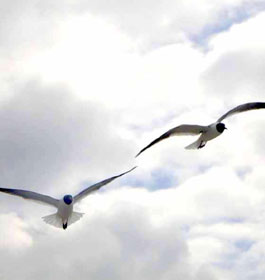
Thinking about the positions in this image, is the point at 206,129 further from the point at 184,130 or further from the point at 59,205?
the point at 59,205

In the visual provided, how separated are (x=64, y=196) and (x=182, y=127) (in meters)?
7.13

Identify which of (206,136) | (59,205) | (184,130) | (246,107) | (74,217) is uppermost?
(246,107)

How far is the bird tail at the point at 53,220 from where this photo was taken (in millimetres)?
138500

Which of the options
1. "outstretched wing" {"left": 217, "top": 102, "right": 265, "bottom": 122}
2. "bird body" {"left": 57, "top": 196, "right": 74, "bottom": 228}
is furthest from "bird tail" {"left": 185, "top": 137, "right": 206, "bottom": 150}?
"bird body" {"left": 57, "top": 196, "right": 74, "bottom": 228}

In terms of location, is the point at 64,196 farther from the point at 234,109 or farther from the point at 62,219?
the point at 234,109

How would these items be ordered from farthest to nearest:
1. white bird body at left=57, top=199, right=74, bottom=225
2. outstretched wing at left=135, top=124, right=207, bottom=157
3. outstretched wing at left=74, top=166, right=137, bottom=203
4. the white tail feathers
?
outstretched wing at left=74, top=166, right=137, bottom=203, white bird body at left=57, top=199, right=74, bottom=225, the white tail feathers, outstretched wing at left=135, top=124, right=207, bottom=157

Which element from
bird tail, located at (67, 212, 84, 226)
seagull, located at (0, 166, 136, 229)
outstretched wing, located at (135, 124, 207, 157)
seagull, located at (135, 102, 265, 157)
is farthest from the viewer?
bird tail, located at (67, 212, 84, 226)

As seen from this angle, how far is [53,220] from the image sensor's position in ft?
456

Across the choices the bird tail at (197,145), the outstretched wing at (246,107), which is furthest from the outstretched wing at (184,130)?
the outstretched wing at (246,107)

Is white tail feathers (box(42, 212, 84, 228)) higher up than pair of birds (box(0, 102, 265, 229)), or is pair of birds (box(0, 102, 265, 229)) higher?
pair of birds (box(0, 102, 265, 229))

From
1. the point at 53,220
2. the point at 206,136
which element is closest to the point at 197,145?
the point at 206,136

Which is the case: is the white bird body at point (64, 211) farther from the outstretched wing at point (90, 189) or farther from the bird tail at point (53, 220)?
the outstretched wing at point (90, 189)

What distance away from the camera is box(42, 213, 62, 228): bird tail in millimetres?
138500

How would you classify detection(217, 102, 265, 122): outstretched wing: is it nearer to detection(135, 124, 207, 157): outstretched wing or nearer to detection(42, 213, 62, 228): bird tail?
detection(135, 124, 207, 157): outstretched wing
